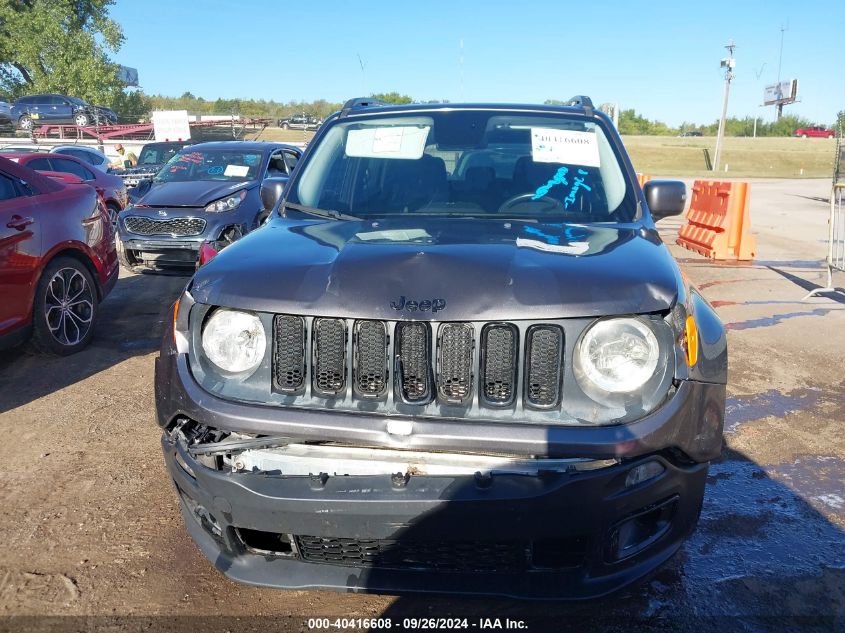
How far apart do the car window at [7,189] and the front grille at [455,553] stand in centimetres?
435

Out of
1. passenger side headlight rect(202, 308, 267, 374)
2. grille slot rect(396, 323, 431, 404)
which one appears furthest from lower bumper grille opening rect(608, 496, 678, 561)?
passenger side headlight rect(202, 308, 267, 374)

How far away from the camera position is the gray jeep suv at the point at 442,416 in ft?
7.11

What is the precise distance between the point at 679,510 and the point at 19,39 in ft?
167

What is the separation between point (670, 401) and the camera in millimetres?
2244

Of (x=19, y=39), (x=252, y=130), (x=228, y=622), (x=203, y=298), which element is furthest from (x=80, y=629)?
(x=19, y=39)

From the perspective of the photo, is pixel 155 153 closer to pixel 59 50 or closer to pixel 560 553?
pixel 560 553

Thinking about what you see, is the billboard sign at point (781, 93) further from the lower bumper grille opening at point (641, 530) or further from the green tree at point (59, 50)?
the lower bumper grille opening at point (641, 530)

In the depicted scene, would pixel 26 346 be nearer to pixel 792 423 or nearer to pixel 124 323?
pixel 124 323

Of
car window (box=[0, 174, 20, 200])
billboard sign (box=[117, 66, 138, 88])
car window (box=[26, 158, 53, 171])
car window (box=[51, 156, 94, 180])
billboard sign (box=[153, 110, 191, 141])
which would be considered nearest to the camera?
car window (box=[0, 174, 20, 200])

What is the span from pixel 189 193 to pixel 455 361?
7432mm

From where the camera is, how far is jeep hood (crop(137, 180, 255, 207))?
341 inches

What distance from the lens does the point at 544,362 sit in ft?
7.38

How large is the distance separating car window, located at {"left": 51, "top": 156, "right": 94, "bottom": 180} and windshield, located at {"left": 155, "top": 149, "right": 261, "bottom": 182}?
3.29m

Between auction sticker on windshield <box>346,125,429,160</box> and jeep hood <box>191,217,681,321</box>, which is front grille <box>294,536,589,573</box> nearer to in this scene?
jeep hood <box>191,217,681,321</box>
